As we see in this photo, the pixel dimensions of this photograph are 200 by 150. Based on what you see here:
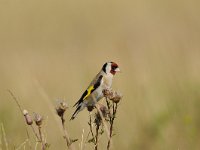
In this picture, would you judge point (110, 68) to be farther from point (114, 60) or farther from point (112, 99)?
point (114, 60)

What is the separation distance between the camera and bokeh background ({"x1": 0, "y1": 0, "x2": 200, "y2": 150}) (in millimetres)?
6852

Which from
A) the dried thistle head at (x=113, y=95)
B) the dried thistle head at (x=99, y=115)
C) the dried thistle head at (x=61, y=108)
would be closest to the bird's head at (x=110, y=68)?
the dried thistle head at (x=99, y=115)

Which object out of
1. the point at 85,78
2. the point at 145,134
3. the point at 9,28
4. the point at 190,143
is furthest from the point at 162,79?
the point at 9,28

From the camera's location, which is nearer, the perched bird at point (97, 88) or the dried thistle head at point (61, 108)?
the dried thistle head at point (61, 108)

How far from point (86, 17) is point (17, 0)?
3.76 m

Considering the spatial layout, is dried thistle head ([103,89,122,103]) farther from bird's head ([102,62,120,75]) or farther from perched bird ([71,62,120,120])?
bird's head ([102,62,120,75])

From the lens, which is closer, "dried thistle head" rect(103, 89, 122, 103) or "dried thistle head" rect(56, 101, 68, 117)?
"dried thistle head" rect(56, 101, 68, 117)

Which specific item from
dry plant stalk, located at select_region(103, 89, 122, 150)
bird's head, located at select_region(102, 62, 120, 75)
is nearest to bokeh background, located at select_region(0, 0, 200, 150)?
dry plant stalk, located at select_region(103, 89, 122, 150)

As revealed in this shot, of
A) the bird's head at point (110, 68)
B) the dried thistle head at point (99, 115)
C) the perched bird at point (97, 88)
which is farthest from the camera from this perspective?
the bird's head at point (110, 68)

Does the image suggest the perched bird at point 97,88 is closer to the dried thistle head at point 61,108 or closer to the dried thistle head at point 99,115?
the dried thistle head at point 99,115

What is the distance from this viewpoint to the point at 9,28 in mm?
15000

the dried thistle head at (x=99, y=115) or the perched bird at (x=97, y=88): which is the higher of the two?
the dried thistle head at (x=99, y=115)

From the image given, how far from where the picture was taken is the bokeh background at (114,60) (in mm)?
6852

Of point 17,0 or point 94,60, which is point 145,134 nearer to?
point 94,60
